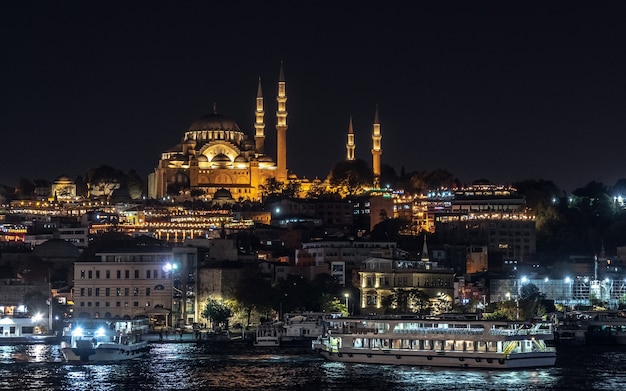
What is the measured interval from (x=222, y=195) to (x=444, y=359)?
65505 millimetres

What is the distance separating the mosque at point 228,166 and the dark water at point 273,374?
63141mm

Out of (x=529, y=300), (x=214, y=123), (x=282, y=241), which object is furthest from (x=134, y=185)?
(x=529, y=300)

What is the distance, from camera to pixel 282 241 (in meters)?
95.8

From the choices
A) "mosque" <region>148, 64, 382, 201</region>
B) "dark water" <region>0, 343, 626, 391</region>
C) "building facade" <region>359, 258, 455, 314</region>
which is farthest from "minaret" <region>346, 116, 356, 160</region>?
"dark water" <region>0, 343, 626, 391</region>

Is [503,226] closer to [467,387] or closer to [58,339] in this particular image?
[58,339]

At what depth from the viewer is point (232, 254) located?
79.7m

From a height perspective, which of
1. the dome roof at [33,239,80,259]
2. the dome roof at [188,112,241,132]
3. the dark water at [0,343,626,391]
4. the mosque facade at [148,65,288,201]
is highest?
the dome roof at [188,112,241,132]

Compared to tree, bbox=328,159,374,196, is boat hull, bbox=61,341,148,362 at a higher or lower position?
lower

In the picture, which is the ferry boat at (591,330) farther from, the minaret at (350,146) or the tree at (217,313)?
the minaret at (350,146)

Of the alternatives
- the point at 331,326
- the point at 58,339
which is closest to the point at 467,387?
the point at 331,326

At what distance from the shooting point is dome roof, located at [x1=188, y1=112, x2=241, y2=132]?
130 m

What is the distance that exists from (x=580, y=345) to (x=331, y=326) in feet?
39.6

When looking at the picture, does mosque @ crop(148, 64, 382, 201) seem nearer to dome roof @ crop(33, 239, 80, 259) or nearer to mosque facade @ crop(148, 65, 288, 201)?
mosque facade @ crop(148, 65, 288, 201)

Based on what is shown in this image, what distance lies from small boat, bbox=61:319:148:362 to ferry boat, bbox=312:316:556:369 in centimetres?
699
